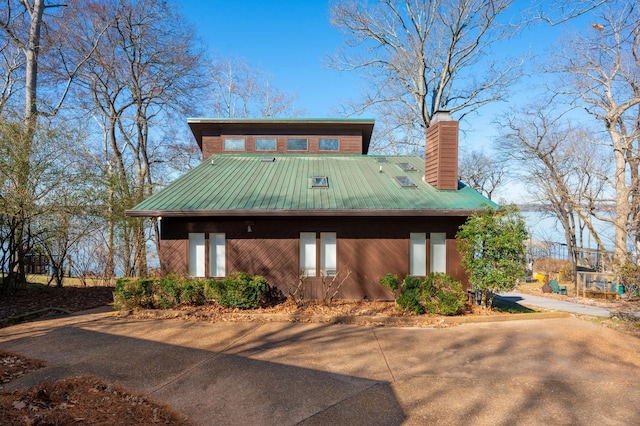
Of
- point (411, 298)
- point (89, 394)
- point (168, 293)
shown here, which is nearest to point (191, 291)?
point (168, 293)

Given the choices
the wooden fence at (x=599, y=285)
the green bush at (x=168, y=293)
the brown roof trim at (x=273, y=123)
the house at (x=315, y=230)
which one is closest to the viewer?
the green bush at (x=168, y=293)

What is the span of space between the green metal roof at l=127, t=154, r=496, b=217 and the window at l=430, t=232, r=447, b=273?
91 centimetres

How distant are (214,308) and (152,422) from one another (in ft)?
16.0

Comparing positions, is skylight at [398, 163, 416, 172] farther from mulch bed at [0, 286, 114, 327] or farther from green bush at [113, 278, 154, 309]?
mulch bed at [0, 286, 114, 327]

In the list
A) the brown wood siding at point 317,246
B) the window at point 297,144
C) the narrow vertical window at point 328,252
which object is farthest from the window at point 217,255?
the window at point 297,144

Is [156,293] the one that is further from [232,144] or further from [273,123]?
[273,123]

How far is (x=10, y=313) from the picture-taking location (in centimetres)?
792

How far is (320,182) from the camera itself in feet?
35.6

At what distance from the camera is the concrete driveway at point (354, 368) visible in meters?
3.79

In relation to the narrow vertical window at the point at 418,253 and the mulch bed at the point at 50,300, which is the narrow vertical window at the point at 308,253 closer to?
the narrow vertical window at the point at 418,253

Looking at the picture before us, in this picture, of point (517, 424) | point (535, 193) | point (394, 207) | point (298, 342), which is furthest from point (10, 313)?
point (535, 193)

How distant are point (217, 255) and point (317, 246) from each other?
112 inches

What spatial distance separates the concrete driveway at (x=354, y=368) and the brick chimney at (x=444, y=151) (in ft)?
15.4

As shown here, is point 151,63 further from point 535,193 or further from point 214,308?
point 535,193
